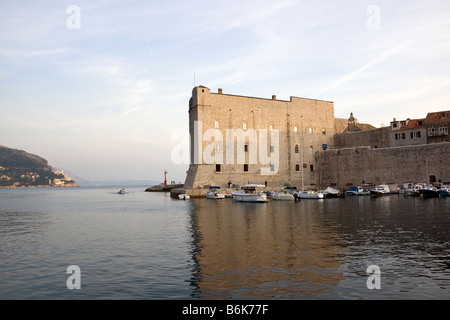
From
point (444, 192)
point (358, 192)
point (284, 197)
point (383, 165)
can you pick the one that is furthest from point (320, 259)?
point (383, 165)

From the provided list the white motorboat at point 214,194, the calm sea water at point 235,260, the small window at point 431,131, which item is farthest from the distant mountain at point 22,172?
the calm sea water at point 235,260

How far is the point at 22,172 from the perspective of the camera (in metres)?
182

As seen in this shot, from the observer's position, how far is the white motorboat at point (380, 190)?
40266 millimetres

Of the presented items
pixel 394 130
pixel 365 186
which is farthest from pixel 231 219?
pixel 394 130

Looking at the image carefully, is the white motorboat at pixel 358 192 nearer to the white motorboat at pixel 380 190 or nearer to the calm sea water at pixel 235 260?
the white motorboat at pixel 380 190

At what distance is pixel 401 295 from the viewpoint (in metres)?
7.75

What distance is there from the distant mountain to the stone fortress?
15734 cm

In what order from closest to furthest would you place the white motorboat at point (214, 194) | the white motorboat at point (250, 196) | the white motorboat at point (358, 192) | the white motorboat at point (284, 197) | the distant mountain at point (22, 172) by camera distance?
the white motorboat at point (250, 196) < the white motorboat at point (284, 197) < the white motorboat at point (214, 194) < the white motorboat at point (358, 192) < the distant mountain at point (22, 172)

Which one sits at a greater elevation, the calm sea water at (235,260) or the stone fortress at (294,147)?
the stone fortress at (294,147)

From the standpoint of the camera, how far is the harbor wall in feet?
133

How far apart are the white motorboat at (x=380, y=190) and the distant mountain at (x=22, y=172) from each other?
174222mm

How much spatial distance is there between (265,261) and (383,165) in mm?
37981

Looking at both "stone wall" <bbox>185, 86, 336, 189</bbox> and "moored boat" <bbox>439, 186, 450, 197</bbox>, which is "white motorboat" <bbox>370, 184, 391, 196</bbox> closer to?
"moored boat" <bbox>439, 186, 450, 197</bbox>

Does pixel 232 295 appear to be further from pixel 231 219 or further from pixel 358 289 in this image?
pixel 231 219
